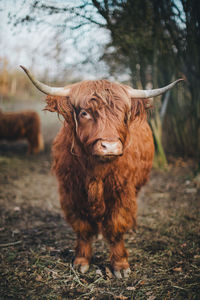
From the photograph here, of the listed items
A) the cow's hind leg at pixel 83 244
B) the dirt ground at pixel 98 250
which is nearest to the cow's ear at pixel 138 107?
the cow's hind leg at pixel 83 244

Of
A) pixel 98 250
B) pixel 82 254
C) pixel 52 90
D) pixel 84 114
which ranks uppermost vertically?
pixel 52 90

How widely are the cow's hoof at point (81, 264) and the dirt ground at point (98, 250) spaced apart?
6cm

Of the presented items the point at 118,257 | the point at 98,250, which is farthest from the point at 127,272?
the point at 98,250

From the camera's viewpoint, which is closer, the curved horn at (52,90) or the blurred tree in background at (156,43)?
the curved horn at (52,90)

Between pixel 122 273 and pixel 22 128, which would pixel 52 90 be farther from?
pixel 22 128

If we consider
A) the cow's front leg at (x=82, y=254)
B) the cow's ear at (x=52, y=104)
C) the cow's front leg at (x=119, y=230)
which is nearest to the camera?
the cow's ear at (x=52, y=104)

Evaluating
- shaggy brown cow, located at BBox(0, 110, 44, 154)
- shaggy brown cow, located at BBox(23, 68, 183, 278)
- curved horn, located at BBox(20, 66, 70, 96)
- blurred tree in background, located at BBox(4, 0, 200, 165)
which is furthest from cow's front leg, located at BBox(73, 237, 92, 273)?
shaggy brown cow, located at BBox(0, 110, 44, 154)

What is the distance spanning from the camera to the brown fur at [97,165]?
5.90ft

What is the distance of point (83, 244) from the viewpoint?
7.95 feet

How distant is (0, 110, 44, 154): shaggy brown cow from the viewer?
25.1 ft

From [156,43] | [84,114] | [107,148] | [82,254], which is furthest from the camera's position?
[156,43]

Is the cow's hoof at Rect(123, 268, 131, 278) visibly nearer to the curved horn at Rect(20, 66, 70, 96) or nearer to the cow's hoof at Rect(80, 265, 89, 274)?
the cow's hoof at Rect(80, 265, 89, 274)

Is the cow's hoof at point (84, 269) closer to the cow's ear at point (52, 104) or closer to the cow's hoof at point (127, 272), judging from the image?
the cow's hoof at point (127, 272)

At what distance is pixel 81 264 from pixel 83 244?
19cm
